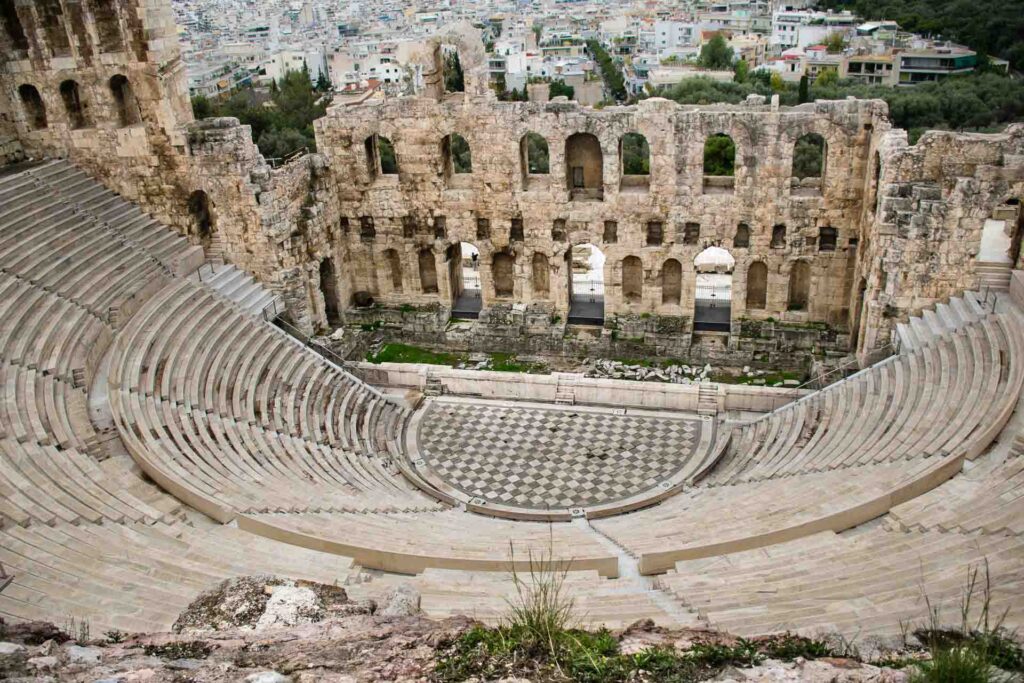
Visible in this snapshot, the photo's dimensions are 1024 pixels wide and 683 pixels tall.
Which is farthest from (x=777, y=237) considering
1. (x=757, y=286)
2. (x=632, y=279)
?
(x=632, y=279)

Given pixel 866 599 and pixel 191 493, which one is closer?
pixel 866 599

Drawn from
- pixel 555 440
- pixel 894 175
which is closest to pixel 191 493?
pixel 555 440

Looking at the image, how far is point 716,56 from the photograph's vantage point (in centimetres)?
8094

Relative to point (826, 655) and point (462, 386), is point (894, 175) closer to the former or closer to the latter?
point (462, 386)

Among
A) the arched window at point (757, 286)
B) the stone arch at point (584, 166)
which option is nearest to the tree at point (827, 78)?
the arched window at point (757, 286)

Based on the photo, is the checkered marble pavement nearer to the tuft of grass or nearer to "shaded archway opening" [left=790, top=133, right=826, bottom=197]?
the tuft of grass

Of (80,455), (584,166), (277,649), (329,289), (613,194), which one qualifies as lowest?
(329,289)

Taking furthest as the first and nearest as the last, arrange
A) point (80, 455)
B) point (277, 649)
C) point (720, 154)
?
point (720, 154) < point (80, 455) < point (277, 649)

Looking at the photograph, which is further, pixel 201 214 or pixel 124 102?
pixel 201 214

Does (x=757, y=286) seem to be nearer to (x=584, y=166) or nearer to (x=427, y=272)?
(x=584, y=166)

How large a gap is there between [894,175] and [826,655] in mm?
15267

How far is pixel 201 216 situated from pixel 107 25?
550cm

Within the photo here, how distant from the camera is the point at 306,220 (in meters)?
23.9

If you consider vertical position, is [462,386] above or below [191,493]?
below
